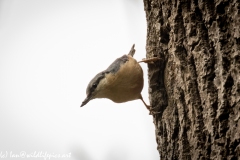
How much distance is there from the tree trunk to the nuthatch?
0.59 meters

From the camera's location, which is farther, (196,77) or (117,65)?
(117,65)

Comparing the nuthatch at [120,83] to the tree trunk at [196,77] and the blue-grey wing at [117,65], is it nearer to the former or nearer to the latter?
the blue-grey wing at [117,65]

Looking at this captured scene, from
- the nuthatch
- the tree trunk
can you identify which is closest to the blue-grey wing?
the nuthatch

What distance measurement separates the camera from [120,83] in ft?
12.4

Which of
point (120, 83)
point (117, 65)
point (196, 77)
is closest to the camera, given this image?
point (196, 77)

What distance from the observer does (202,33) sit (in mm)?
2408

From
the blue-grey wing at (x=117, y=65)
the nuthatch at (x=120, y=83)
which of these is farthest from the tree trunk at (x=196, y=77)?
the blue-grey wing at (x=117, y=65)

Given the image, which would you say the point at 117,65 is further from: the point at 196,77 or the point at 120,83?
the point at 196,77

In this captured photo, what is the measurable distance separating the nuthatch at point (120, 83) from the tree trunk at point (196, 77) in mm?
586

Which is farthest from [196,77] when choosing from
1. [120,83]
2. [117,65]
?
[117,65]

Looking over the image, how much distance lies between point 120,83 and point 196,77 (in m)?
1.42

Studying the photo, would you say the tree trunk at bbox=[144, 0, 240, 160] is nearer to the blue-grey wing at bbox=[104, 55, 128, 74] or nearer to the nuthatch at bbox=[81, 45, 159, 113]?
the nuthatch at bbox=[81, 45, 159, 113]

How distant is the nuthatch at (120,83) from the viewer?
3732mm

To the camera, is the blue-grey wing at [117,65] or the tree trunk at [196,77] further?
the blue-grey wing at [117,65]
